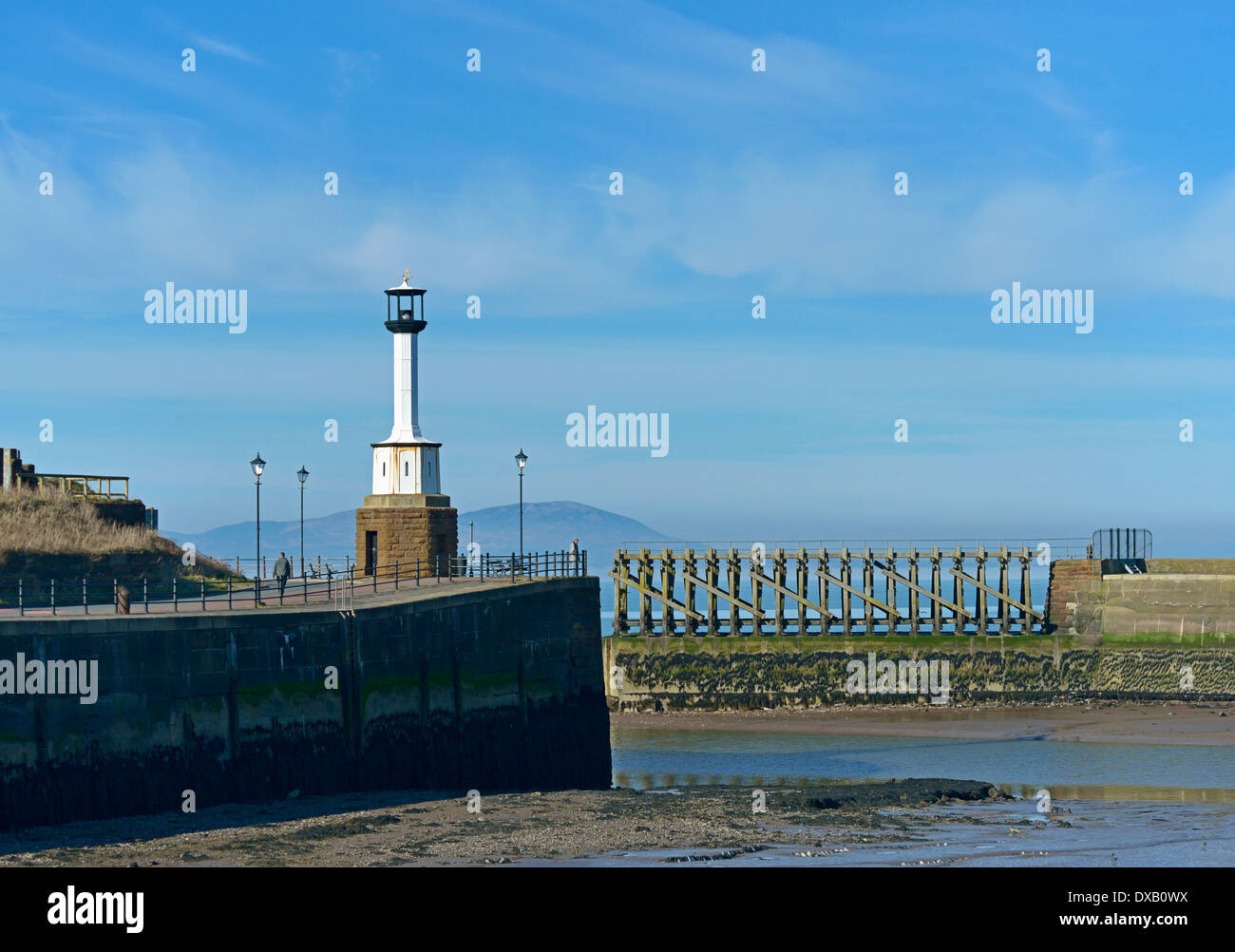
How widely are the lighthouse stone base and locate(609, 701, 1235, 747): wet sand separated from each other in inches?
494

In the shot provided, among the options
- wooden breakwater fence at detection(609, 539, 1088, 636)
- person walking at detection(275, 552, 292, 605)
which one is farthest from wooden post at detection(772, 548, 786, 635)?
person walking at detection(275, 552, 292, 605)

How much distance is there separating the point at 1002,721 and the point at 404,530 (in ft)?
67.4

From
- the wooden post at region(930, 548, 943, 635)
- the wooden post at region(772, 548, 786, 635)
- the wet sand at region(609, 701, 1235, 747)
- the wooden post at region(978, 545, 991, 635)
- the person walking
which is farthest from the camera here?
the wooden post at region(930, 548, 943, 635)

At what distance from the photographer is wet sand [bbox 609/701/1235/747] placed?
47000mm

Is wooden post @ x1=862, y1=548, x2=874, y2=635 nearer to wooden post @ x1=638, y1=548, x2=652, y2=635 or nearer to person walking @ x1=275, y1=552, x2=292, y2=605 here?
wooden post @ x1=638, y1=548, x2=652, y2=635

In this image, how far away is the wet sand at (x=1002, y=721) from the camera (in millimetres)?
47000

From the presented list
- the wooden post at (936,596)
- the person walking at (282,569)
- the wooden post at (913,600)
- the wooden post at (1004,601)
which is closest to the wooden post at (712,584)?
the wooden post at (913,600)

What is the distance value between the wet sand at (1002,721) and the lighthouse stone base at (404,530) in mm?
12543

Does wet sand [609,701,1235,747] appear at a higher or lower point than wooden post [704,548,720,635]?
lower

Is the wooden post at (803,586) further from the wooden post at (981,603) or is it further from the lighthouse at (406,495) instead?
the lighthouse at (406,495)

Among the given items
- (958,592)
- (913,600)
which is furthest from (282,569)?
(958,592)

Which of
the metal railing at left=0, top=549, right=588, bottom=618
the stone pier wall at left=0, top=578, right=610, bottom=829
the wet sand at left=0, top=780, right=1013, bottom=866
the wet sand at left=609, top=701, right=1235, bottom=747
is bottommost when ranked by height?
the wet sand at left=609, top=701, right=1235, bottom=747

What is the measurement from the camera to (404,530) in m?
43.8
